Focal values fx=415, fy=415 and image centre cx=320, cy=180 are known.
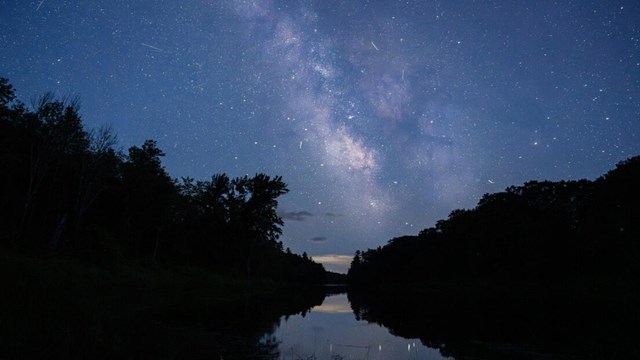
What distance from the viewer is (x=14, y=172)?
147 feet

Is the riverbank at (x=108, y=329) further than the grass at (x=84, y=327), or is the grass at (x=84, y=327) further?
the riverbank at (x=108, y=329)

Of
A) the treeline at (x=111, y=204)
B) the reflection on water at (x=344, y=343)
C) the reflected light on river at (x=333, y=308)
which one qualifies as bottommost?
the reflection on water at (x=344, y=343)

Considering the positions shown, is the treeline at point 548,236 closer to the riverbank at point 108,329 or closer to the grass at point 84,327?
the riverbank at point 108,329

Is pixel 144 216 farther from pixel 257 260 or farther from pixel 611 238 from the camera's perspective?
pixel 611 238

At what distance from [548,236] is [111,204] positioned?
224ft

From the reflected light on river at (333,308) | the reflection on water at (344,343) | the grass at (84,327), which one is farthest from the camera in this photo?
the reflected light on river at (333,308)

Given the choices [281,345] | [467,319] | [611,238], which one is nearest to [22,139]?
[281,345]

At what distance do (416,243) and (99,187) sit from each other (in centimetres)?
11931

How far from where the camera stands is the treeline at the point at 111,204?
4009 centimetres

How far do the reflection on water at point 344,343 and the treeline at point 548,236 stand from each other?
3467 cm

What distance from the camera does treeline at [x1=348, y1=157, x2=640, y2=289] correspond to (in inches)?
2072

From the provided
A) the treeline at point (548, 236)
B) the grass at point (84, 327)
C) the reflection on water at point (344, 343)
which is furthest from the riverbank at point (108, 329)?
the treeline at point (548, 236)

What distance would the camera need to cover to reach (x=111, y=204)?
5931 cm

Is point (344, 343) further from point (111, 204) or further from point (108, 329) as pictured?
point (111, 204)
